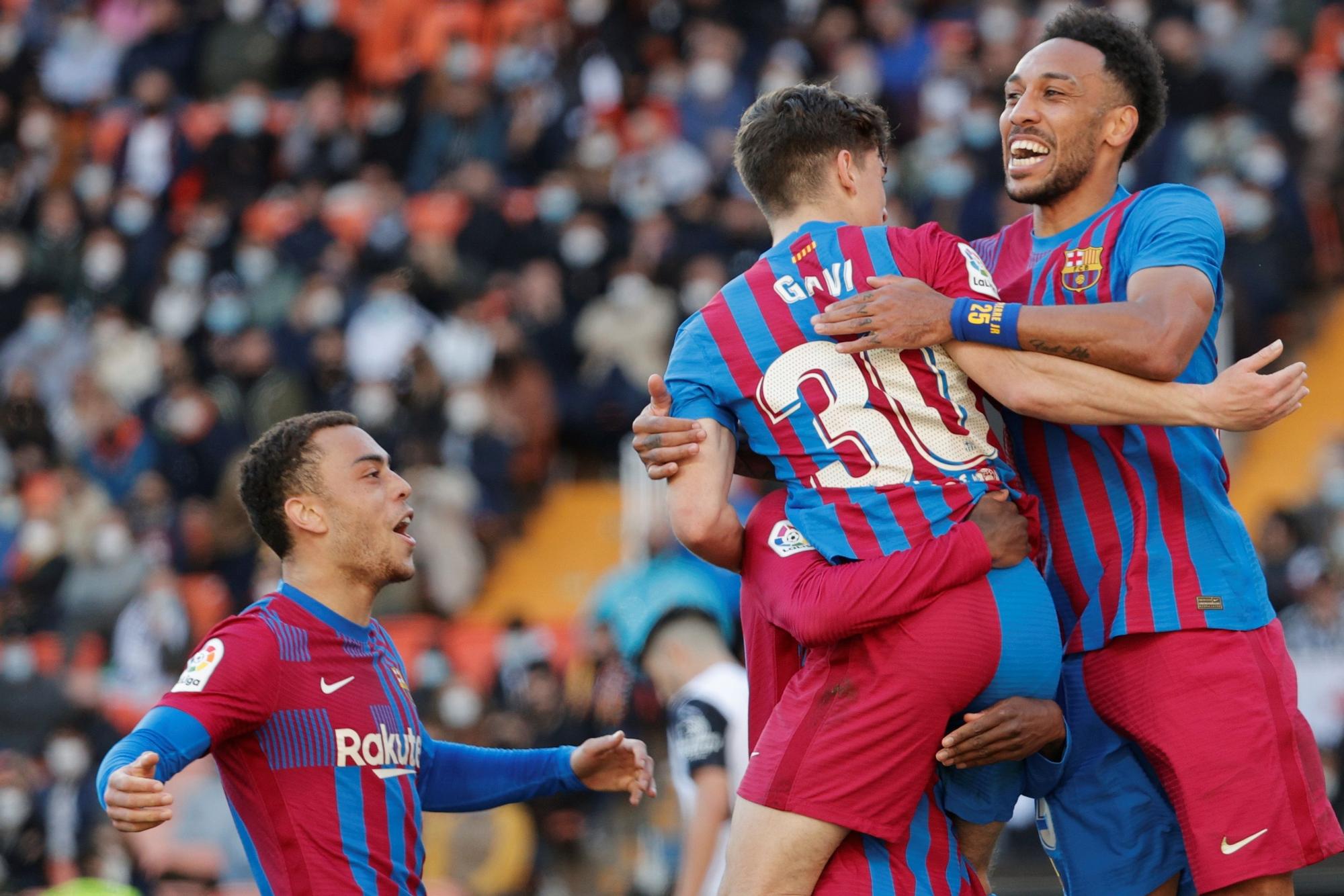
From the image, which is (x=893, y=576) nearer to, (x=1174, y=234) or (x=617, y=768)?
(x=1174, y=234)

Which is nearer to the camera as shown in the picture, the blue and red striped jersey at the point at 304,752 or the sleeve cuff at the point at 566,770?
the blue and red striped jersey at the point at 304,752

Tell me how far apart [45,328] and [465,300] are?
4.53m

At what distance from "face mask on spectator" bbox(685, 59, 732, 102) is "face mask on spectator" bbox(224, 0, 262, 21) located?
6.01 m

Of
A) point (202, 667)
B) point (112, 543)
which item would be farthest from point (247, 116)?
point (202, 667)

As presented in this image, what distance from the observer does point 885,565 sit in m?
4.01

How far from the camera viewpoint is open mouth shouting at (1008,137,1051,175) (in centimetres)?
466

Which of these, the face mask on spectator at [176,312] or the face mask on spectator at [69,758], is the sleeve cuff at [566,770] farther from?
the face mask on spectator at [176,312]

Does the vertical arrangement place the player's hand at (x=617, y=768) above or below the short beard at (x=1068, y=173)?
below

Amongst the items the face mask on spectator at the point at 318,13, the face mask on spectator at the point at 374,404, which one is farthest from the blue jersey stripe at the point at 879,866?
the face mask on spectator at the point at 318,13

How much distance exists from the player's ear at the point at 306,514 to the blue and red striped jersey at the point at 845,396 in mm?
1087

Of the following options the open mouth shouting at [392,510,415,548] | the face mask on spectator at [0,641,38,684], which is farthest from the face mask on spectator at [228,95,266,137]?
the open mouth shouting at [392,510,415,548]

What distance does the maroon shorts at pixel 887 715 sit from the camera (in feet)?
13.2

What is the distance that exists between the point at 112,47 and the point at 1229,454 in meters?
13.0

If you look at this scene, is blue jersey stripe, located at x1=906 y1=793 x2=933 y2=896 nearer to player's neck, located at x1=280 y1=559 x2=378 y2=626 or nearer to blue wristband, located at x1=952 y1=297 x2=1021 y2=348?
blue wristband, located at x1=952 y1=297 x2=1021 y2=348
